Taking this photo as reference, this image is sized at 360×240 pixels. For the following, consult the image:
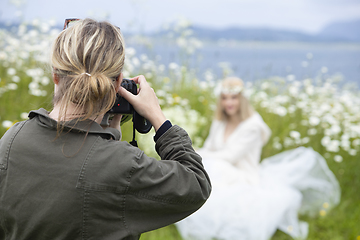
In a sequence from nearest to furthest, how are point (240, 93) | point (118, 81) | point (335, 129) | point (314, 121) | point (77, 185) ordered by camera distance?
point (77, 185) → point (118, 81) → point (240, 93) → point (335, 129) → point (314, 121)

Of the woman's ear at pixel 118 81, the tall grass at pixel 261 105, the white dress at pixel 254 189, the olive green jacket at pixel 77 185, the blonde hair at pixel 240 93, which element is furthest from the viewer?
the blonde hair at pixel 240 93

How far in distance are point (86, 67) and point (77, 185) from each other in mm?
295

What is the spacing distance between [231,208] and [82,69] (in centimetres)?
178

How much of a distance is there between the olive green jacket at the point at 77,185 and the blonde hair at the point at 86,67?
0.06 m

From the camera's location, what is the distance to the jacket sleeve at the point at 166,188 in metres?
0.78

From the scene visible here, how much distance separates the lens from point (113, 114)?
95cm

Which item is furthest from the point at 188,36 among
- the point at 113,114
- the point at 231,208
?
the point at 113,114

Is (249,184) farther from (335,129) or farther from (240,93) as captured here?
(335,129)

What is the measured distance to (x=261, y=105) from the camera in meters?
3.79

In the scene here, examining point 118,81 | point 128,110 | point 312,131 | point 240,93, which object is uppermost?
point 118,81

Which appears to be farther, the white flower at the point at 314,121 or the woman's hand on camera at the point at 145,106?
the white flower at the point at 314,121

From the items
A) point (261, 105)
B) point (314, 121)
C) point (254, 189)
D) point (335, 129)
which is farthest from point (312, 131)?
point (254, 189)

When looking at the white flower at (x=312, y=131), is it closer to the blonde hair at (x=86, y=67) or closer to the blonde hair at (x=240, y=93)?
the blonde hair at (x=240, y=93)

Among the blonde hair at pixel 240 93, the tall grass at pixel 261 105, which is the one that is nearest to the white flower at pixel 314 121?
the tall grass at pixel 261 105
